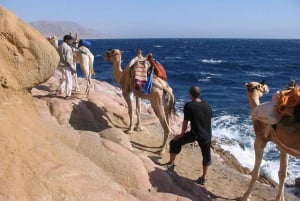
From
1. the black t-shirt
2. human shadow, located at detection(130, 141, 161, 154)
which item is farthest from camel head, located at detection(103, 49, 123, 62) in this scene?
the black t-shirt

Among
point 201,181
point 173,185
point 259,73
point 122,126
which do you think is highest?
point 173,185

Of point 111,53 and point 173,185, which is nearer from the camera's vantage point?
point 173,185

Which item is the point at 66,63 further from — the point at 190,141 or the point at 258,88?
the point at 258,88

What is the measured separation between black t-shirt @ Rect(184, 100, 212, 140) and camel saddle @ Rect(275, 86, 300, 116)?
1436 millimetres

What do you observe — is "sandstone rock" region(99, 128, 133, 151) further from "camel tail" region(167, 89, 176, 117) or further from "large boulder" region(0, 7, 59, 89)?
"large boulder" region(0, 7, 59, 89)

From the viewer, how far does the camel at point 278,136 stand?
6.67m

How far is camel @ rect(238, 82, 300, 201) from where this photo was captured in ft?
21.9

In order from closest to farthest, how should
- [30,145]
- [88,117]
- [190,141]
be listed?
[30,145], [190,141], [88,117]

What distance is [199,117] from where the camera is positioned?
25.5 ft

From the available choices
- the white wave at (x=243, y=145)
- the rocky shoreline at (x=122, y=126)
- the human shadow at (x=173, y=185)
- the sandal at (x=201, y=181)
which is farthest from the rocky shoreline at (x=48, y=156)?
the white wave at (x=243, y=145)

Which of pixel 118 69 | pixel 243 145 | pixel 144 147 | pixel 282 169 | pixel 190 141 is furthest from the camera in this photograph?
pixel 243 145

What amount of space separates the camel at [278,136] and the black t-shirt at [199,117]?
2.77ft

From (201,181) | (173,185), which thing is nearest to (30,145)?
(173,185)

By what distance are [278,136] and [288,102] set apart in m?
0.66
